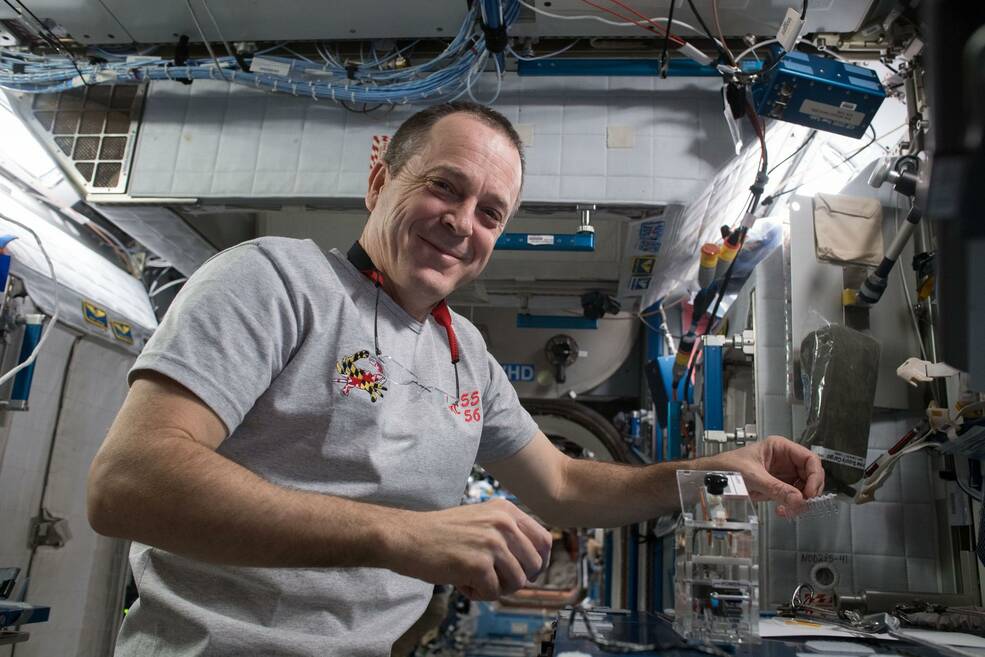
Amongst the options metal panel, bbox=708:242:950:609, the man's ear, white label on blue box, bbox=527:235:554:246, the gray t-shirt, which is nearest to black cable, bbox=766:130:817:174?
metal panel, bbox=708:242:950:609

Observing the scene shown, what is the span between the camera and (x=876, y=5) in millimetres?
2320

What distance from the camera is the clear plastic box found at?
3.92ft

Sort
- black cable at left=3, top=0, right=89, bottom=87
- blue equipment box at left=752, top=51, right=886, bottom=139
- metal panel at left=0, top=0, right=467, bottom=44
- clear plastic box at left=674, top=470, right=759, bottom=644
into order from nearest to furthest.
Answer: clear plastic box at left=674, top=470, right=759, bottom=644 → blue equipment box at left=752, top=51, right=886, bottom=139 → metal panel at left=0, top=0, right=467, bottom=44 → black cable at left=3, top=0, right=89, bottom=87

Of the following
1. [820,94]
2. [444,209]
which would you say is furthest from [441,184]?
[820,94]

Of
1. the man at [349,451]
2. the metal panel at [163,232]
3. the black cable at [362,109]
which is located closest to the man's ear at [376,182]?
the man at [349,451]

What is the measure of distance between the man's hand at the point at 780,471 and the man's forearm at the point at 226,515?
91cm

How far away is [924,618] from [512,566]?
1292mm

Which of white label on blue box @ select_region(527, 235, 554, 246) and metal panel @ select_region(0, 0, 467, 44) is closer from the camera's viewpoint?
metal panel @ select_region(0, 0, 467, 44)

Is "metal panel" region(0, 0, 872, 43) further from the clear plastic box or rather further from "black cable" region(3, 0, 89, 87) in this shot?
the clear plastic box

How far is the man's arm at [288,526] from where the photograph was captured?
88 centimetres

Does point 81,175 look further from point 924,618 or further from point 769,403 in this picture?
point 924,618

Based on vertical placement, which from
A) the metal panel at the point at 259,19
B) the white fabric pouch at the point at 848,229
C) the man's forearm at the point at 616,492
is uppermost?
the metal panel at the point at 259,19

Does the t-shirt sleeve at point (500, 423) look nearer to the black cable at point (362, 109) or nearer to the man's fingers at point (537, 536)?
the man's fingers at point (537, 536)

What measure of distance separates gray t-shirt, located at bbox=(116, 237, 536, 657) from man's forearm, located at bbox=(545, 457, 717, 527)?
1.27ft
